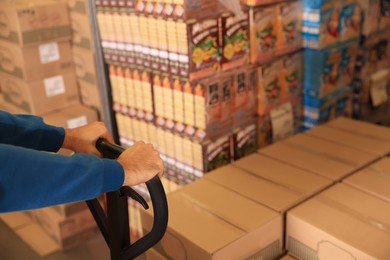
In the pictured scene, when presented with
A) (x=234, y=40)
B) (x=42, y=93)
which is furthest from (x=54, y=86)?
(x=234, y=40)

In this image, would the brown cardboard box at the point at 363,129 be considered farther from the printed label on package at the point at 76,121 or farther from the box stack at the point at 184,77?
the printed label on package at the point at 76,121

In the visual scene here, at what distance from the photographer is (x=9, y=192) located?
1200mm

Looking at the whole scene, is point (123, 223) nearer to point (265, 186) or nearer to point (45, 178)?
point (45, 178)

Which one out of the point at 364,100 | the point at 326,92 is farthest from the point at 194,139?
the point at 364,100

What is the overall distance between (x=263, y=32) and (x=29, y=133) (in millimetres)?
1505

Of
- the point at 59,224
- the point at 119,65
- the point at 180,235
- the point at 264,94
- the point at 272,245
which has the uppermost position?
the point at 119,65

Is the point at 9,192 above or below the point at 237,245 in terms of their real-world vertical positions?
above

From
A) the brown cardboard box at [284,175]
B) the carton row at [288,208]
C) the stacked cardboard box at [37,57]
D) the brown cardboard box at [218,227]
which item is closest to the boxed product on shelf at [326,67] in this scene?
the carton row at [288,208]

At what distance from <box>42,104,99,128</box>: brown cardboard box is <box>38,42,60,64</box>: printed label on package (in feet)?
1.16

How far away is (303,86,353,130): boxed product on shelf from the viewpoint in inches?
116

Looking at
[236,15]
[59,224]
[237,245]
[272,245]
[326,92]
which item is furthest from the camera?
[59,224]

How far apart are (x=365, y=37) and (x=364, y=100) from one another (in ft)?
1.47

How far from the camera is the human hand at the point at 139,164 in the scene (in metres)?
1.35

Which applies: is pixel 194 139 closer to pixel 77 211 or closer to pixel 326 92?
pixel 326 92
